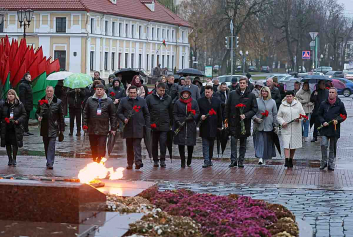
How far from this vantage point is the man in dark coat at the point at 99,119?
48.4ft

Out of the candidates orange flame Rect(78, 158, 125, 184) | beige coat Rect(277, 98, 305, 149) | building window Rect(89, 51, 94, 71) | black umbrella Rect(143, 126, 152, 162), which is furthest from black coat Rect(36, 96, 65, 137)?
building window Rect(89, 51, 94, 71)

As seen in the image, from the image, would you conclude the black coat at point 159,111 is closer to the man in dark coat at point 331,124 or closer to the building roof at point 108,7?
the man in dark coat at point 331,124

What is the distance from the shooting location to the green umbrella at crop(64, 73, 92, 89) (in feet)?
73.9

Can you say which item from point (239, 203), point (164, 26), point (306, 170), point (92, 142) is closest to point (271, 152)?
point (306, 170)

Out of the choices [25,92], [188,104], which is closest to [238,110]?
[188,104]

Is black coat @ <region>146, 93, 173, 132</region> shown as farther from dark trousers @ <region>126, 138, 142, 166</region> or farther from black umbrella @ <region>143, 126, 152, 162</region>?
dark trousers @ <region>126, 138, 142, 166</region>

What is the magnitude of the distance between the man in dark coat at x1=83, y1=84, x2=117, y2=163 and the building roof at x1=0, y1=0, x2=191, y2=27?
191 feet

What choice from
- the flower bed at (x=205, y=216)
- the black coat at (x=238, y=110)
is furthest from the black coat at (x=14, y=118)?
the flower bed at (x=205, y=216)

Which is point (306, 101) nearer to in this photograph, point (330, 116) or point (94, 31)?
point (330, 116)

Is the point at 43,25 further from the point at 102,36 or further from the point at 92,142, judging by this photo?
the point at 92,142

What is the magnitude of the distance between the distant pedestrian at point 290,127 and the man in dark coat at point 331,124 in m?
0.48

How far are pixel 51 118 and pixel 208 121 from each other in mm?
3174

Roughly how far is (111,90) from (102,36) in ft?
183

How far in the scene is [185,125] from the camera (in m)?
15.6
